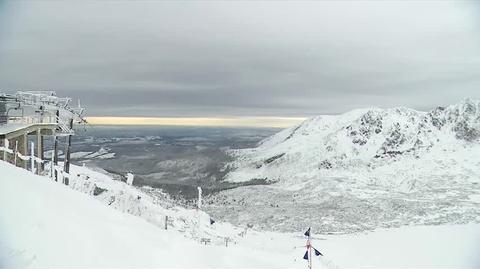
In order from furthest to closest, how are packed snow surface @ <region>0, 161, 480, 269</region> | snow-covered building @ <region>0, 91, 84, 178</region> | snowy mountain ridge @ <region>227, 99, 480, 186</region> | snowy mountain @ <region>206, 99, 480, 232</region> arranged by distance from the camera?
1. snowy mountain ridge @ <region>227, 99, 480, 186</region>
2. snowy mountain @ <region>206, 99, 480, 232</region>
3. snow-covered building @ <region>0, 91, 84, 178</region>
4. packed snow surface @ <region>0, 161, 480, 269</region>

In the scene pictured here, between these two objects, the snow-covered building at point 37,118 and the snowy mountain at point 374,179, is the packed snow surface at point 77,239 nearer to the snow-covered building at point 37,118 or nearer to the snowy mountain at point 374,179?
the snow-covered building at point 37,118

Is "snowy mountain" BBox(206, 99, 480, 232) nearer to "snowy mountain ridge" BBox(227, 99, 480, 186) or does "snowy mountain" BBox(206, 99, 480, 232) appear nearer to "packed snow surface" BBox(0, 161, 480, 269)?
"snowy mountain ridge" BBox(227, 99, 480, 186)

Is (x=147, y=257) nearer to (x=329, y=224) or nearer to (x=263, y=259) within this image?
(x=263, y=259)

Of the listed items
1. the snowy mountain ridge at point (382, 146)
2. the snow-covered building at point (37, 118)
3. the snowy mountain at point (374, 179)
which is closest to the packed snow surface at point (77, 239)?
the snow-covered building at point (37, 118)

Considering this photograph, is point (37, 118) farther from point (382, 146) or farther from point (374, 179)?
point (382, 146)

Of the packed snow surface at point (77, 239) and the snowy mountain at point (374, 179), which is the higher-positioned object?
the packed snow surface at point (77, 239)

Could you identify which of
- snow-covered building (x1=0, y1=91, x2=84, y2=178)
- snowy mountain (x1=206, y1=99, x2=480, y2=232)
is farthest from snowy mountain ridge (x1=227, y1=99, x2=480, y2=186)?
snow-covered building (x1=0, y1=91, x2=84, y2=178)

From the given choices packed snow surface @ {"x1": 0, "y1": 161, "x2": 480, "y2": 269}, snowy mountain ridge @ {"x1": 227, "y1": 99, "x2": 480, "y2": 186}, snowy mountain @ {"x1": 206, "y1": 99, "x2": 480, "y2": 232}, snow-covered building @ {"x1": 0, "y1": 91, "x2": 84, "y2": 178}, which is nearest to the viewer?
packed snow surface @ {"x1": 0, "y1": 161, "x2": 480, "y2": 269}

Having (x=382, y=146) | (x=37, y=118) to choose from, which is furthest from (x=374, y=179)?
(x=37, y=118)
